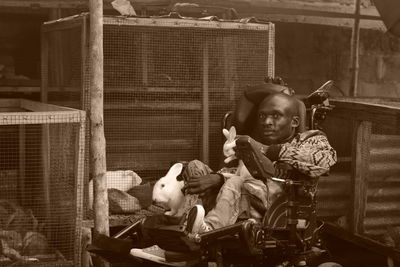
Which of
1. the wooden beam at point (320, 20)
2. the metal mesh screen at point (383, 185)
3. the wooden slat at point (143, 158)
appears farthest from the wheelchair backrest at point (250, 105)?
the wooden beam at point (320, 20)

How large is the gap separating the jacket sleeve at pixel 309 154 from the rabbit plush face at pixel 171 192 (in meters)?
0.91

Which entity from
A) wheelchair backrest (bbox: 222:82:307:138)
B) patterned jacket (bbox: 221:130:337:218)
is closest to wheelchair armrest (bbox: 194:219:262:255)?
patterned jacket (bbox: 221:130:337:218)

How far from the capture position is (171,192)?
5.95 metres

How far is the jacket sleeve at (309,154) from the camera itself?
5387 mm

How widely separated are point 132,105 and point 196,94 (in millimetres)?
590

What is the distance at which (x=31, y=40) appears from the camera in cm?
845

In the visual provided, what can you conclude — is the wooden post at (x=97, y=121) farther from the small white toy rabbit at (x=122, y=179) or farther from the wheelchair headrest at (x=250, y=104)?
the wheelchair headrest at (x=250, y=104)

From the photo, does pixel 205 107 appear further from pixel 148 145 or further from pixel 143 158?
pixel 143 158

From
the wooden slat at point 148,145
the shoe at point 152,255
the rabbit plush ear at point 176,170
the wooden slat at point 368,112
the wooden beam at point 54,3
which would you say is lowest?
the shoe at point 152,255

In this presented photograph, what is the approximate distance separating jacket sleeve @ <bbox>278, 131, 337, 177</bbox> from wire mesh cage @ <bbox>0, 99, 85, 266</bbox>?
1.67m

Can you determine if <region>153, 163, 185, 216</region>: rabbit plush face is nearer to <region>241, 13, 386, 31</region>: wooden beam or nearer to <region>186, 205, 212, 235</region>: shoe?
<region>186, 205, 212, 235</region>: shoe

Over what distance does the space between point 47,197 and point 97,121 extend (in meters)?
0.87

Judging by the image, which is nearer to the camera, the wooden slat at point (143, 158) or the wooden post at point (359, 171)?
the wooden slat at point (143, 158)

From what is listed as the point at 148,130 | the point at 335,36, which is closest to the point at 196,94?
the point at 148,130
